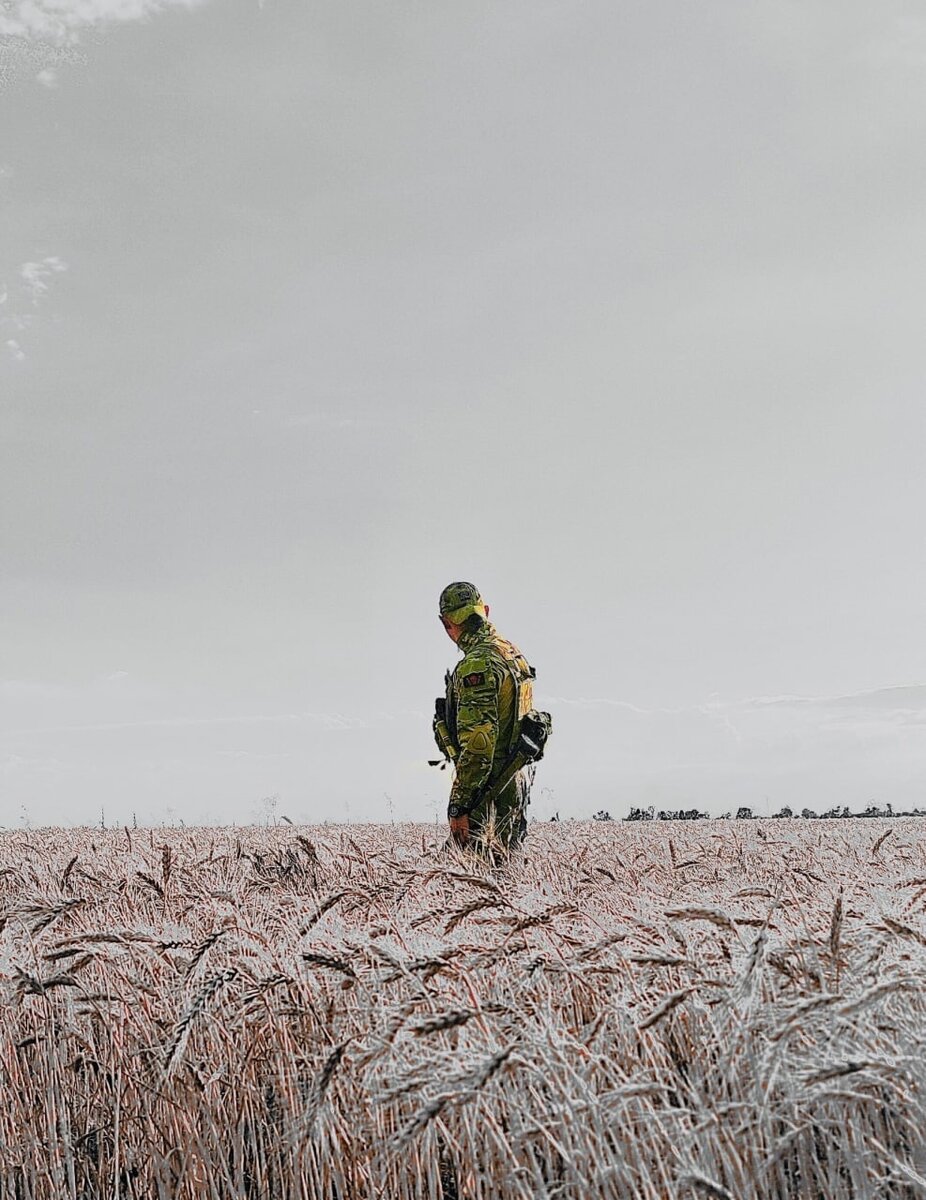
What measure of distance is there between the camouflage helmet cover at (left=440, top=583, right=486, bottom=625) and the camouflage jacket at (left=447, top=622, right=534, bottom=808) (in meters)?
0.13

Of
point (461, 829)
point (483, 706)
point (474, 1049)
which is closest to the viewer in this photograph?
point (474, 1049)

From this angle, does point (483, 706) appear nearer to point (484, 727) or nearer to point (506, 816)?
point (484, 727)

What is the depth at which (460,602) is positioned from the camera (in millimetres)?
7816

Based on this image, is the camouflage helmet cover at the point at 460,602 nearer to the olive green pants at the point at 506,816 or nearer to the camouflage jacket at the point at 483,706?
the camouflage jacket at the point at 483,706

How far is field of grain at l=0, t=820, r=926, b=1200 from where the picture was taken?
100 inches

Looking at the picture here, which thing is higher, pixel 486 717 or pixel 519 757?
pixel 486 717

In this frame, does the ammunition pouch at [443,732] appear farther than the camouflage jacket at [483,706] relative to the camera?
Yes

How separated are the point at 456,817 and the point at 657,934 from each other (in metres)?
4.12

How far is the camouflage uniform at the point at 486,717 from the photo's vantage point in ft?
24.1

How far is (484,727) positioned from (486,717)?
64 mm

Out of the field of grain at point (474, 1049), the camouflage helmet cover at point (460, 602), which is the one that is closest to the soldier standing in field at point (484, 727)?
the camouflage helmet cover at point (460, 602)

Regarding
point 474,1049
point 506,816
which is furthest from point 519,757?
point 474,1049

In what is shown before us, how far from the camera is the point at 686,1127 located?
2.66m

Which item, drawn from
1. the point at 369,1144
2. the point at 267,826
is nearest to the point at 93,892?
the point at 369,1144
